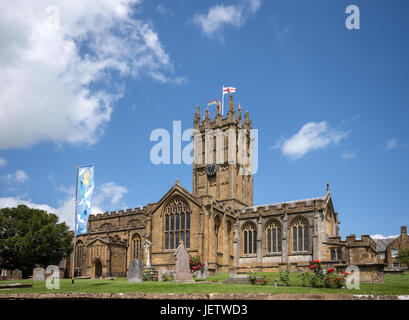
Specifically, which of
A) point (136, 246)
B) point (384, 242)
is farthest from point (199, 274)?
point (384, 242)

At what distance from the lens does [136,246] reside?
5294 centimetres

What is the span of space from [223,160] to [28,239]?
27823 mm

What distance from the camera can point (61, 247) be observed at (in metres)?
48.6

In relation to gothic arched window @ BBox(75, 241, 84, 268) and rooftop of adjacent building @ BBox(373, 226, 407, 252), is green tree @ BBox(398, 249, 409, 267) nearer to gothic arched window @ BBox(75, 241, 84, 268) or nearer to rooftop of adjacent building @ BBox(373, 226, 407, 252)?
rooftop of adjacent building @ BBox(373, 226, 407, 252)

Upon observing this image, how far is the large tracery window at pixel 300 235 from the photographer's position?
1799 inches

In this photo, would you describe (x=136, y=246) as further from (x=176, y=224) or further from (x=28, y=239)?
(x=28, y=239)

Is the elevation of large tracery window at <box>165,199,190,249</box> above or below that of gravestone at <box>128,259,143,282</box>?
above

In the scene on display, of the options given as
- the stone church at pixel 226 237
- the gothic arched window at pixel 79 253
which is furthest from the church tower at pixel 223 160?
the gothic arched window at pixel 79 253

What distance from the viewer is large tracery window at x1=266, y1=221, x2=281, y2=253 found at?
156 ft

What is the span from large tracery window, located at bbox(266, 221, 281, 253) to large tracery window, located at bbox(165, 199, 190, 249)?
9333 mm

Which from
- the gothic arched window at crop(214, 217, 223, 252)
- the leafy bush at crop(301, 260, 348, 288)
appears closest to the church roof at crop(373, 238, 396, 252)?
the gothic arched window at crop(214, 217, 223, 252)

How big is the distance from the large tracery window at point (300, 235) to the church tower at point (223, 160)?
12814mm
